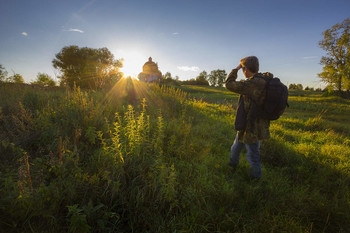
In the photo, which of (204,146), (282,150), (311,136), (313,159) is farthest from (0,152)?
(311,136)

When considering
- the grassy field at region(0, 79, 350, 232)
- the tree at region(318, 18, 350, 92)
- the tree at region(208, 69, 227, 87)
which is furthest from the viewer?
the tree at region(208, 69, 227, 87)

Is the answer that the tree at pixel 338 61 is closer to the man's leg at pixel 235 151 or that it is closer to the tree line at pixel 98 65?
the tree line at pixel 98 65

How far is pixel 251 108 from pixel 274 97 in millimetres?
407

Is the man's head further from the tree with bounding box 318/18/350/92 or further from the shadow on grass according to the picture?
the tree with bounding box 318/18/350/92

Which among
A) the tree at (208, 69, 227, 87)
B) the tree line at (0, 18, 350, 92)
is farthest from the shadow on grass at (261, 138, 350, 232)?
the tree at (208, 69, 227, 87)

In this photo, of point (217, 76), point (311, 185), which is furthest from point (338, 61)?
point (217, 76)

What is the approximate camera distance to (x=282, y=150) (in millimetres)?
3816

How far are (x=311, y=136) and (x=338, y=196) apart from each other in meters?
3.44

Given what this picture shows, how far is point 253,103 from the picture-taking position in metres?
2.50

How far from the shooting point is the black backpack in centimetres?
221

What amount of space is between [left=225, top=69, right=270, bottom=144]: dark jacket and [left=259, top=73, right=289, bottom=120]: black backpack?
0.09m

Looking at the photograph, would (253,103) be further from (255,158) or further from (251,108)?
(255,158)

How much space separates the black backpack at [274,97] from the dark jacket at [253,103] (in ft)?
0.30

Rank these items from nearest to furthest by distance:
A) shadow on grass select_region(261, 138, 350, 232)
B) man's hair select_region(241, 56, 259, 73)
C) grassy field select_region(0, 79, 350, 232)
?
grassy field select_region(0, 79, 350, 232) → shadow on grass select_region(261, 138, 350, 232) → man's hair select_region(241, 56, 259, 73)
